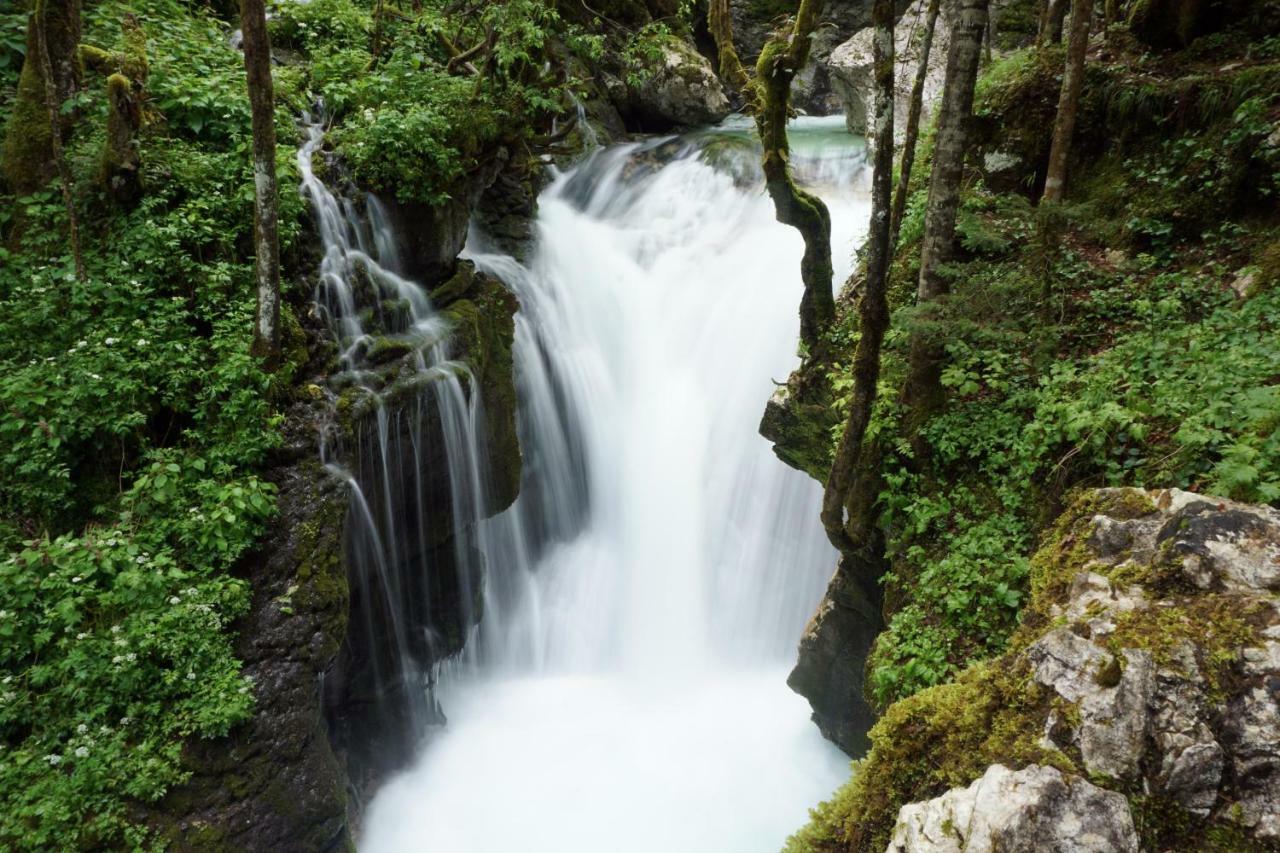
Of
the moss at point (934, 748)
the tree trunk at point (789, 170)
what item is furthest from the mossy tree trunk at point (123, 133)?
the moss at point (934, 748)

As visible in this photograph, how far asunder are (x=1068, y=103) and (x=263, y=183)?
700 centimetres

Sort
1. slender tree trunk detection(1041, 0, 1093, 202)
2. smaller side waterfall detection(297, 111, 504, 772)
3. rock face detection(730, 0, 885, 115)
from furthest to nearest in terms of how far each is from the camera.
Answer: rock face detection(730, 0, 885, 115) → smaller side waterfall detection(297, 111, 504, 772) → slender tree trunk detection(1041, 0, 1093, 202)

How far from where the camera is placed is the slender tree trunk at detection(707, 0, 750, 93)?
6871 mm

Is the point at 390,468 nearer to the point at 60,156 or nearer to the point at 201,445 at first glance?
the point at 201,445

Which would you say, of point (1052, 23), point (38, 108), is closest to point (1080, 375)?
point (1052, 23)

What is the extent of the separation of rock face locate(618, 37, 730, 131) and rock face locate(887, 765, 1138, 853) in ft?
51.7

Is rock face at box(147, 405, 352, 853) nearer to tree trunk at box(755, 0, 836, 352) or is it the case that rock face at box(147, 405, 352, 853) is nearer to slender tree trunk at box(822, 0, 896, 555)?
slender tree trunk at box(822, 0, 896, 555)

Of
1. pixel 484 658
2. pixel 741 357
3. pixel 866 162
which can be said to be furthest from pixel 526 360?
pixel 866 162

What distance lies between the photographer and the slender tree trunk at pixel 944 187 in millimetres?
4695

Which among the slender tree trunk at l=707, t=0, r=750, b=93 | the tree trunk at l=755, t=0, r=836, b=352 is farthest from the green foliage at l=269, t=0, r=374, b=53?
the tree trunk at l=755, t=0, r=836, b=352

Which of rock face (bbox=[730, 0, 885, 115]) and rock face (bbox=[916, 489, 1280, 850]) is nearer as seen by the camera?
rock face (bbox=[916, 489, 1280, 850])

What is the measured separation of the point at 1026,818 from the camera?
2287 millimetres

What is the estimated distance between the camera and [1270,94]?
18.5 ft

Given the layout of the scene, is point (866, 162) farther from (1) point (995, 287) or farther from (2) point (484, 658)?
(2) point (484, 658)
